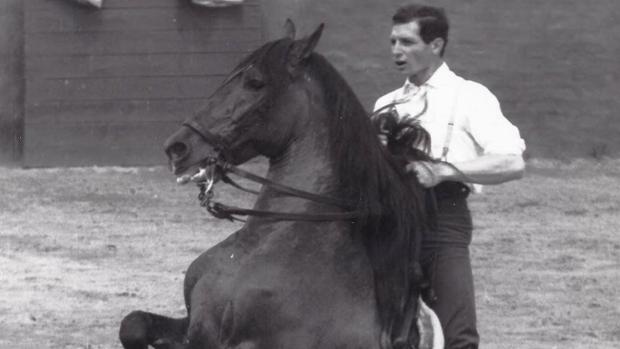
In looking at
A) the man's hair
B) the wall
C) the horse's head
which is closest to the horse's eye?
the horse's head

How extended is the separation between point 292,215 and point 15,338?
4.16m

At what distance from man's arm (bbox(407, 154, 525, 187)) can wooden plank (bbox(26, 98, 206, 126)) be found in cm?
860

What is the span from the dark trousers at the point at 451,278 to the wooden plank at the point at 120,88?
8.46m

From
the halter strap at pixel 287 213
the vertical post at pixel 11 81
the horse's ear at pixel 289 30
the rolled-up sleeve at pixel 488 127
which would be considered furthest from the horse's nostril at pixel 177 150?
the vertical post at pixel 11 81

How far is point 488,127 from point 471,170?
0.21 meters

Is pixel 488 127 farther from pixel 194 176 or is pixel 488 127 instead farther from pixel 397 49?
pixel 194 176

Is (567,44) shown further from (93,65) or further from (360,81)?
(93,65)

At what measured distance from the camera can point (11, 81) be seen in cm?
1374

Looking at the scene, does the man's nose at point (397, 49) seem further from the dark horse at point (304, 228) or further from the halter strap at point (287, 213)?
the halter strap at point (287, 213)

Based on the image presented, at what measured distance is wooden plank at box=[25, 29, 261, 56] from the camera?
1363 centimetres

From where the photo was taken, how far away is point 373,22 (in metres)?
14.0

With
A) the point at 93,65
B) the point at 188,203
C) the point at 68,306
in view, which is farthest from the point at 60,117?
the point at 68,306

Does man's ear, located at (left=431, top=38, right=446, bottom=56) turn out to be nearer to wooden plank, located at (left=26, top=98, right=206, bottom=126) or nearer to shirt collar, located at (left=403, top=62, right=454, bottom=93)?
shirt collar, located at (left=403, top=62, right=454, bottom=93)

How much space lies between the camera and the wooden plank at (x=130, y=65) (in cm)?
1363
